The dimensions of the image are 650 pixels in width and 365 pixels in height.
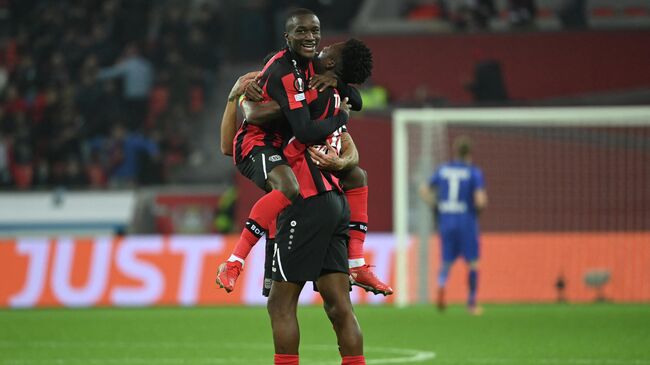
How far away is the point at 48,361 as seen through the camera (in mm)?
9648

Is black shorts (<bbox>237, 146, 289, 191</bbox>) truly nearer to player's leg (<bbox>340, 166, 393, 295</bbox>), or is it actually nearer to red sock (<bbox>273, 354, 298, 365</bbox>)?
player's leg (<bbox>340, 166, 393, 295</bbox>)

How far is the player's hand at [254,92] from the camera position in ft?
20.8

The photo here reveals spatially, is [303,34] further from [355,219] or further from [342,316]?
[342,316]

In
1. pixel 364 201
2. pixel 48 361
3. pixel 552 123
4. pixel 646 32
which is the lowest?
pixel 48 361

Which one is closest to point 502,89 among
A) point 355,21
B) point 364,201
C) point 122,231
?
point 355,21

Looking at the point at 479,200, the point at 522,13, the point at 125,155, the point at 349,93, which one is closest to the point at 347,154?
the point at 349,93

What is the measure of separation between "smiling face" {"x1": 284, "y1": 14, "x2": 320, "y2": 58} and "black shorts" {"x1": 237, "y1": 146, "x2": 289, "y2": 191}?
504mm

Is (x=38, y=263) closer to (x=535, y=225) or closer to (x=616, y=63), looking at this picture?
(x=535, y=225)

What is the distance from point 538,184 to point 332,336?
20.5ft

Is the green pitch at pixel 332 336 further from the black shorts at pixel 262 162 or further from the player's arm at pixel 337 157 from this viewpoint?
the black shorts at pixel 262 162

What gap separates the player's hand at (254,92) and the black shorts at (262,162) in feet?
0.85

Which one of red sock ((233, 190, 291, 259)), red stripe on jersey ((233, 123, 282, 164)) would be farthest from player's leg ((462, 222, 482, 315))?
red stripe on jersey ((233, 123, 282, 164))

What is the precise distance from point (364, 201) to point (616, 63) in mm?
13302

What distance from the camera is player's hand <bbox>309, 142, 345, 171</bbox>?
6.45 metres
